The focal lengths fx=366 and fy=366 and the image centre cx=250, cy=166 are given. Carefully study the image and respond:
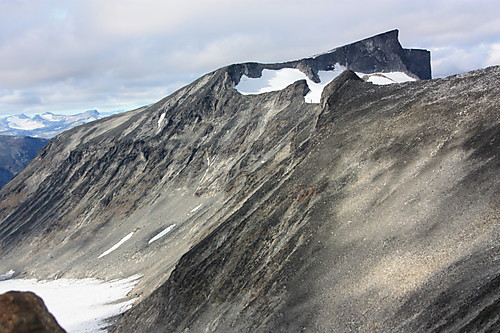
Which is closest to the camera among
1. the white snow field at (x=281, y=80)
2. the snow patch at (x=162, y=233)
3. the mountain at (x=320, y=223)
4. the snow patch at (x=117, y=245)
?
the mountain at (x=320, y=223)

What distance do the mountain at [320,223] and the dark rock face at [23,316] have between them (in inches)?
656

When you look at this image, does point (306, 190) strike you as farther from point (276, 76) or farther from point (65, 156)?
point (65, 156)

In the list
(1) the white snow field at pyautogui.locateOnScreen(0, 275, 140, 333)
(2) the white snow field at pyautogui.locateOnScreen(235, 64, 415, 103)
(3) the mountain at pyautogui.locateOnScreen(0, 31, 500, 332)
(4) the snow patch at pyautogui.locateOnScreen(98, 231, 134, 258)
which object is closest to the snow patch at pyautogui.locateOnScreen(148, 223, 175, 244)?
(3) the mountain at pyautogui.locateOnScreen(0, 31, 500, 332)

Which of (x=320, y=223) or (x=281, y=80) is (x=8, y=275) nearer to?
(x=320, y=223)

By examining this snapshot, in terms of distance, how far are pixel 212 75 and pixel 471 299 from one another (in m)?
79.2

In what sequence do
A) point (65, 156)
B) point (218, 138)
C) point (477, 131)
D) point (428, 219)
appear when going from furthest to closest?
1. point (65, 156)
2. point (218, 138)
3. point (477, 131)
4. point (428, 219)

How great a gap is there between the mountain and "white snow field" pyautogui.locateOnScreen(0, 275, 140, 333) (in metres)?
2.51

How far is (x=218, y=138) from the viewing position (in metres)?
75.7

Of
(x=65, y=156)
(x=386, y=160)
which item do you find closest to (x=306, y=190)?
(x=386, y=160)

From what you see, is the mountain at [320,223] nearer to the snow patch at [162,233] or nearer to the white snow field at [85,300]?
the snow patch at [162,233]

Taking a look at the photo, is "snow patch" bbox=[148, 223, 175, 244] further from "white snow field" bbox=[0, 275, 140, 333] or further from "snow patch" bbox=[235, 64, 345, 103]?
"snow patch" bbox=[235, 64, 345, 103]

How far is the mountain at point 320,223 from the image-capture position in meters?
21.6

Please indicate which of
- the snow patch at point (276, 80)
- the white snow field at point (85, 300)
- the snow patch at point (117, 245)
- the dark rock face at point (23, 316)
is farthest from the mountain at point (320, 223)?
the dark rock face at point (23, 316)

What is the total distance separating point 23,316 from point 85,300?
52389 millimetres
